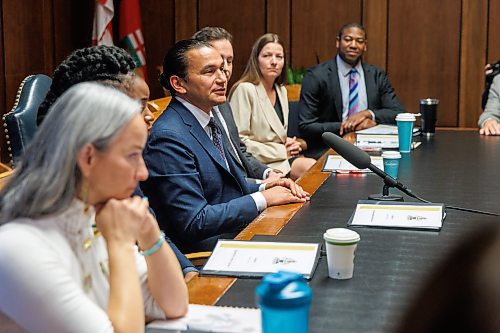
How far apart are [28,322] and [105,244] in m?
0.24

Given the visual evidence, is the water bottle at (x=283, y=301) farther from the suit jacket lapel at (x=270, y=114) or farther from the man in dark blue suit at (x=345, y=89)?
the man in dark blue suit at (x=345, y=89)

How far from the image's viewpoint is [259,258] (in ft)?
6.49

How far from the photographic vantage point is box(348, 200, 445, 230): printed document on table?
2350 mm

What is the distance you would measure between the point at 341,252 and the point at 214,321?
42 cm

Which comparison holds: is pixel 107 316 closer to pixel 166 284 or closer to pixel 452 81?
pixel 166 284

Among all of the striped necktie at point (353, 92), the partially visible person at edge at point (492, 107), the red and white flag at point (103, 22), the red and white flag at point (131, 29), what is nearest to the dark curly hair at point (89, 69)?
the partially visible person at edge at point (492, 107)

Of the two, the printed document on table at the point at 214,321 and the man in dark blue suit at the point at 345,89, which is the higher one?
the man in dark blue suit at the point at 345,89

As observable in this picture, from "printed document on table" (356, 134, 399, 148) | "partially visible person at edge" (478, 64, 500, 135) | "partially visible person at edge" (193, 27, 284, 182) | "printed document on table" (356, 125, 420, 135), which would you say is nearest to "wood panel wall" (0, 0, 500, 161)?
"partially visible person at edge" (478, 64, 500, 135)

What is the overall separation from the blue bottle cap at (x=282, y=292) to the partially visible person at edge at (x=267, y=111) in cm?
356

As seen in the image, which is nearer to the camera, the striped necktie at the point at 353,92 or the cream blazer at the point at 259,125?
the cream blazer at the point at 259,125

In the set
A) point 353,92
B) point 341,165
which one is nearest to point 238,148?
point 341,165

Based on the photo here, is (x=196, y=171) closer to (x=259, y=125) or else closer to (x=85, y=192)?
(x=85, y=192)

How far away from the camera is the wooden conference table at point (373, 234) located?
5.33 ft

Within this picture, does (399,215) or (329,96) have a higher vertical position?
(329,96)
